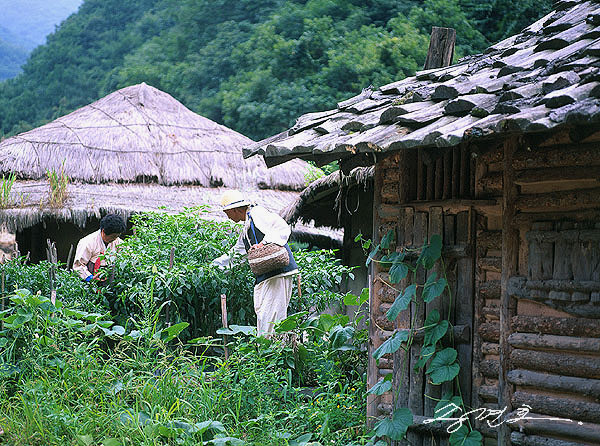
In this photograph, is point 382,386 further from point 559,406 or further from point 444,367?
point 559,406

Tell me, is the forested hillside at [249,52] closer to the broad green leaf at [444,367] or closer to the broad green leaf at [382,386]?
the broad green leaf at [382,386]

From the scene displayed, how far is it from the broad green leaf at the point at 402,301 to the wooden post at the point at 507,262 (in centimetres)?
61

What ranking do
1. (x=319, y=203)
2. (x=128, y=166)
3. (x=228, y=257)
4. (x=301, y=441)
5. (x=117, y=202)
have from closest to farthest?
(x=301, y=441) → (x=228, y=257) → (x=319, y=203) → (x=117, y=202) → (x=128, y=166)

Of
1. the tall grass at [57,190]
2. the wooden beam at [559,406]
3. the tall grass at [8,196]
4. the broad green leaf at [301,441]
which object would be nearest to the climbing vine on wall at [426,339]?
the wooden beam at [559,406]

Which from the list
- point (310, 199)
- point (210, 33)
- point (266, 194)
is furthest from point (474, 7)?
point (310, 199)

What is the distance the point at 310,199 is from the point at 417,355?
563 centimetres

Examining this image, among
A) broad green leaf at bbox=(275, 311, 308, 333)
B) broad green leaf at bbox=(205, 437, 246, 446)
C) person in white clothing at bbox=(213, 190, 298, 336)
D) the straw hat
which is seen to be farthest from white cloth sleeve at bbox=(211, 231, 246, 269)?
broad green leaf at bbox=(205, 437, 246, 446)

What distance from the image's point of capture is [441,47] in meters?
6.56

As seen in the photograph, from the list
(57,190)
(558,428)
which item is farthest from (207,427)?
(57,190)

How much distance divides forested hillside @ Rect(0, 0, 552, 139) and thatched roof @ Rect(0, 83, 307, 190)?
686 centimetres

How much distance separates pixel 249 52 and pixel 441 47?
18434 millimetres

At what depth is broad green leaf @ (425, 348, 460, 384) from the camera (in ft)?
15.4

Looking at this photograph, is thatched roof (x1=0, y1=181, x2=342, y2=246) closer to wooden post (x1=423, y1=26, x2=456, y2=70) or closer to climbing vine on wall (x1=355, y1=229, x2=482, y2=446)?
wooden post (x1=423, y1=26, x2=456, y2=70)

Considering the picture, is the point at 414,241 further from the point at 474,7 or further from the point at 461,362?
the point at 474,7
